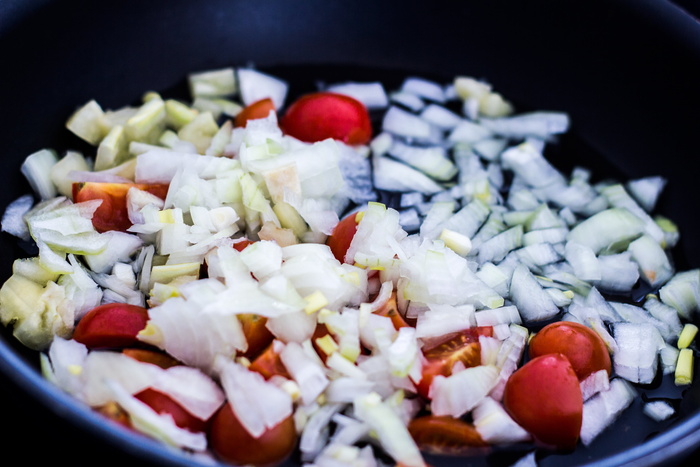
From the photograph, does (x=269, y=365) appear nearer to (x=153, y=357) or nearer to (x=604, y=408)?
(x=153, y=357)

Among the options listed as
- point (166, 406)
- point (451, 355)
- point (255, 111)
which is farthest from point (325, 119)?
point (166, 406)

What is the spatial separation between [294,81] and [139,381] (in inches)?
35.3

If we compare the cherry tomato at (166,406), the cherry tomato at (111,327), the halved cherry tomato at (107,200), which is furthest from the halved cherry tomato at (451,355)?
the halved cherry tomato at (107,200)

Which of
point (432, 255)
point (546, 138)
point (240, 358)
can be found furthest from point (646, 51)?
point (240, 358)

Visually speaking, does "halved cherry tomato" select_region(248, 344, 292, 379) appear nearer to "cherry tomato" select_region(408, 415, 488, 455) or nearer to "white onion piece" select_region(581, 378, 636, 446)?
"cherry tomato" select_region(408, 415, 488, 455)

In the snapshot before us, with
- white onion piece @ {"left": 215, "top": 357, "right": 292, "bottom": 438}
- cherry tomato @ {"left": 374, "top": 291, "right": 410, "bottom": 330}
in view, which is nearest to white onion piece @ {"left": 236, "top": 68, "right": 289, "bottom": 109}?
cherry tomato @ {"left": 374, "top": 291, "right": 410, "bottom": 330}

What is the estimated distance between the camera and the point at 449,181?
1466 millimetres

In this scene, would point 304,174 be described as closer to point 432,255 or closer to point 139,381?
point 432,255

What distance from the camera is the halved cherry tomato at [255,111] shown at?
4.72 ft

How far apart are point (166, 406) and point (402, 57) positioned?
3.45 feet

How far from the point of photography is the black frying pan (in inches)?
52.7

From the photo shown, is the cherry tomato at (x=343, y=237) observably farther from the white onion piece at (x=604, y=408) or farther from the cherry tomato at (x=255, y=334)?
the white onion piece at (x=604, y=408)

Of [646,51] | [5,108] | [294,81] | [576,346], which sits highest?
[646,51]

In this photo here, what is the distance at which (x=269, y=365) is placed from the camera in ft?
3.26
